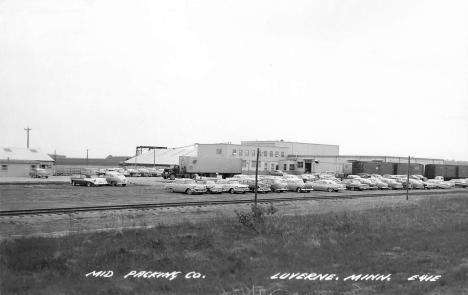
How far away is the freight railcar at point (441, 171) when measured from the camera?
83.2 metres

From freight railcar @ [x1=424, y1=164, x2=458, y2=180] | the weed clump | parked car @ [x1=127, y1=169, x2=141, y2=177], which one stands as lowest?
parked car @ [x1=127, y1=169, x2=141, y2=177]

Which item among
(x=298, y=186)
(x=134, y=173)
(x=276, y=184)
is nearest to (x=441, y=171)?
(x=298, y=186)

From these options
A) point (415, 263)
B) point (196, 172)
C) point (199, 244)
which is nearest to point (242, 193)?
point (196, 172)

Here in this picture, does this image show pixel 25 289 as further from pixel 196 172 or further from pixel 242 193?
pixel 196 172

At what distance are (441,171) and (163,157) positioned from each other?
68796 millimetres

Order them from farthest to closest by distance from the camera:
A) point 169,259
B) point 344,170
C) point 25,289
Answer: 1. point 344,170
2. point 169,259
3. point 25,289

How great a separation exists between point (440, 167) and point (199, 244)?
80402mm

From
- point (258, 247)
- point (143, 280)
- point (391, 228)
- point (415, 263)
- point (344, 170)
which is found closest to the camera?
point (143, 280)

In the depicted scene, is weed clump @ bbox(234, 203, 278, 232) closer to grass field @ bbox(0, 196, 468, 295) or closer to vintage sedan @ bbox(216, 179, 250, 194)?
grass field @ bbox(0, 196, 468, 295)

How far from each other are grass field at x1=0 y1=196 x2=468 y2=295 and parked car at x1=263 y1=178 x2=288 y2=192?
26.9 meters

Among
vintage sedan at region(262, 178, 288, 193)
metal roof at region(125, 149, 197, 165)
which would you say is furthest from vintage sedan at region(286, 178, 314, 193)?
metal roof at region(125, 149, 197, 165)

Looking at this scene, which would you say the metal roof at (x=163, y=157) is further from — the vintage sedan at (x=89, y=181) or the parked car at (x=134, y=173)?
the vintage sedan at (x=89, y=181)

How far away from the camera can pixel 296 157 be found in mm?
100375

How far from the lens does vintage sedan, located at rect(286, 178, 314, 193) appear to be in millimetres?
46806
